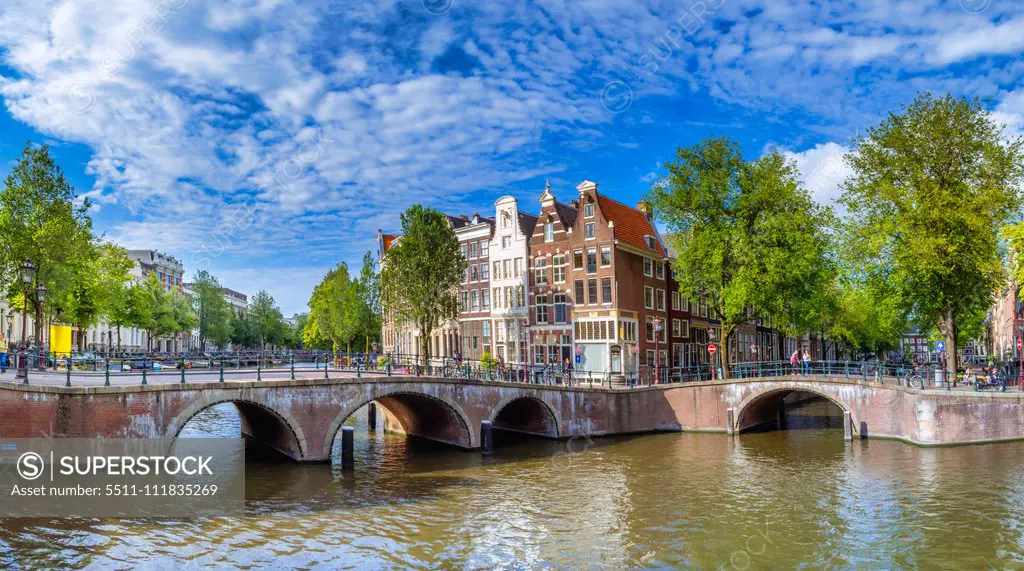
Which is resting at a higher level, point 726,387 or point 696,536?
point 726,387

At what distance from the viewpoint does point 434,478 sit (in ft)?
90.1

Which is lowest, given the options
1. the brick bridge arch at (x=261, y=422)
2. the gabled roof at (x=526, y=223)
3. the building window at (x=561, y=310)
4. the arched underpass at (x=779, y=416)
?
the arched underpass at (x=779, y=416)

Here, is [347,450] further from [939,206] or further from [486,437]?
[939,206]

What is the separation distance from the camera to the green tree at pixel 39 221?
126ft

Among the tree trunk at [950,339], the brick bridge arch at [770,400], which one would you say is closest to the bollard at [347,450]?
the brick bridge arch at [770,400]

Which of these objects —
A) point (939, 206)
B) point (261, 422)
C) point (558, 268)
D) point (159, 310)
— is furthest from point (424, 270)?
point (159, 310)

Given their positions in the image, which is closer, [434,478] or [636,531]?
[636,531]

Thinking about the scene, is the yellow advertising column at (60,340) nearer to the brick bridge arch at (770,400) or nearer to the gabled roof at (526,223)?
the gabled roof at (526,223)

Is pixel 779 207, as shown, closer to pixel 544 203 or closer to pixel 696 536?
pixel 544 203

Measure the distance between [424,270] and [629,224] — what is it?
51.8 feet

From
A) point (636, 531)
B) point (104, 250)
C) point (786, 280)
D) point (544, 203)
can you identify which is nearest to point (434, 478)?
point (636, 531)

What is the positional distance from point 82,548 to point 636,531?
554 inches

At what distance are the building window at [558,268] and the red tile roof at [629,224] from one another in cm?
469

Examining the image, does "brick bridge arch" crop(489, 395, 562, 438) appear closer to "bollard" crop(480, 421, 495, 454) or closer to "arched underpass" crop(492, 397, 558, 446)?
"arched underpass" crop(492, 397, 558, 446)
